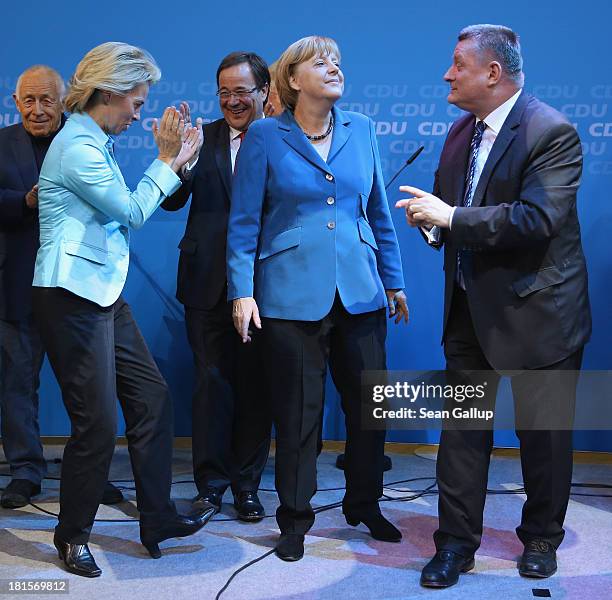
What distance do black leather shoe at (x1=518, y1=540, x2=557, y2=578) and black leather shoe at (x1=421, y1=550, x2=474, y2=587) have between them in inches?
6.7

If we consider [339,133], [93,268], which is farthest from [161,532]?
[339,133]

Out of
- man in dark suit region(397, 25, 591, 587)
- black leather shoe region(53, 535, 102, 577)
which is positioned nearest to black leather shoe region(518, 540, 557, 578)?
man in dark suit region(397, 25, 591, 587)

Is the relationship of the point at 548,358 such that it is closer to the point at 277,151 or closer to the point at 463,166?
the point at 463,166

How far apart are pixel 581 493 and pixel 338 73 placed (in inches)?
85.6

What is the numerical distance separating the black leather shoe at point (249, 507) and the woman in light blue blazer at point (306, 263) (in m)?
0.37

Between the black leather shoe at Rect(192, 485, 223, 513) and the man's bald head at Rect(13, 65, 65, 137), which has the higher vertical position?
the man's bald head at Rect(13, 65, 65, 137)

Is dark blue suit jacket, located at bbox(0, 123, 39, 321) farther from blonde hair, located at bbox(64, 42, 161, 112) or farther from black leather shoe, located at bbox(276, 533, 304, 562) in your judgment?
black leather shoe, located at bbox(276, 533, 304, 562)

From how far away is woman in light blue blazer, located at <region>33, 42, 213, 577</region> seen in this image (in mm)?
2863

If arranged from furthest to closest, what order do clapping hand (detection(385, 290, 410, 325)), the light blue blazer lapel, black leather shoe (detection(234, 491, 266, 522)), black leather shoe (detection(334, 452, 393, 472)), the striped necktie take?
black leather shoe (detection(334, 452, 393, 472)) → black leather shoe (detection(234, 491, 266, 522)) → clapping hand (detection(385, 290, 410, 325)) → the light blue blazer lapel → the striped necktie

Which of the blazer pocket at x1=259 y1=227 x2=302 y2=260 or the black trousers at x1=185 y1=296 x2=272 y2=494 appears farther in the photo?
the black trousers at x1=185 y1=296 x2=272 y2=494

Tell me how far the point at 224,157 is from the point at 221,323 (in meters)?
0.67

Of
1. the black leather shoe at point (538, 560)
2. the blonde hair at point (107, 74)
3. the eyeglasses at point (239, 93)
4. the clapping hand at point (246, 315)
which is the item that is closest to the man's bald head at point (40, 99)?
the eyeglasses at point (239, 93)

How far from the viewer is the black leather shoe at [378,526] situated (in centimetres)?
328

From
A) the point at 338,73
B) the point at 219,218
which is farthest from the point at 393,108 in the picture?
the point at 338,73
